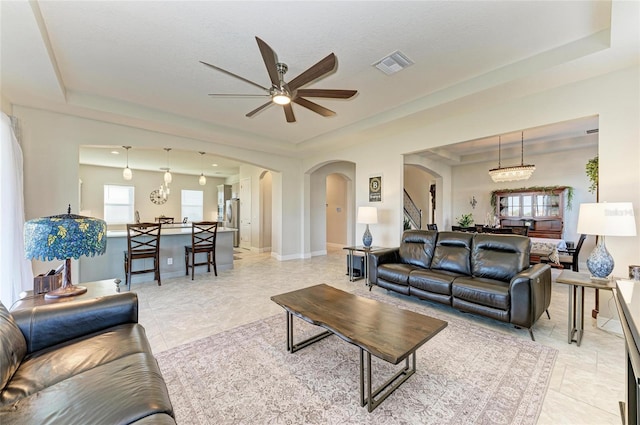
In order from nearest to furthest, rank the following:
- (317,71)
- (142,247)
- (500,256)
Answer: (317,71), (500,256), (142,247)

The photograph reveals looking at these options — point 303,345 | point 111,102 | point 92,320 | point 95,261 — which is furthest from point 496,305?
point 95,261

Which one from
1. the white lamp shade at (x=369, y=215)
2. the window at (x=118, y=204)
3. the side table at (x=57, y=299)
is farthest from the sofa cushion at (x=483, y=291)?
the window at (x=118, y=204)

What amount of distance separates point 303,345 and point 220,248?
12.5ft

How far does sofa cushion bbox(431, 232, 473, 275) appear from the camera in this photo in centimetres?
346

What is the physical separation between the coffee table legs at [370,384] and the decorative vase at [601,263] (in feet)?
6.81

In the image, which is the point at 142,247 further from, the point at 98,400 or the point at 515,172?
the point at 515,172

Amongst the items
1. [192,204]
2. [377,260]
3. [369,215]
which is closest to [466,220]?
[369,215]

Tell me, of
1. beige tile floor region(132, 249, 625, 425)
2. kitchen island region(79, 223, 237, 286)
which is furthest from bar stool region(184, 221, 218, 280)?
beige tile floor region(132, 249, 625, 425)

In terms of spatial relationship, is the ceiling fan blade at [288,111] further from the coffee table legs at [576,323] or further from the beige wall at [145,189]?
the beige wall at [145,189]

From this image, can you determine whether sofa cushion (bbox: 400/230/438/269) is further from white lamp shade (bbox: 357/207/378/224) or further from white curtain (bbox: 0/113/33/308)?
white curtain (bbox: 0/113/33/308)

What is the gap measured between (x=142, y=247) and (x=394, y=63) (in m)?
4.95

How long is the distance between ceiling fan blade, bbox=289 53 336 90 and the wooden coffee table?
6.61ft

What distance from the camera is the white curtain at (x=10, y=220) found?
2.66 meters

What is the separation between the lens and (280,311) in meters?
3.26
